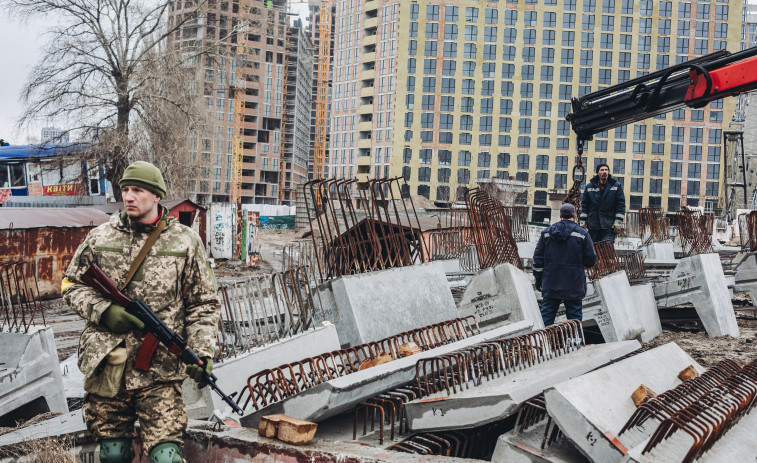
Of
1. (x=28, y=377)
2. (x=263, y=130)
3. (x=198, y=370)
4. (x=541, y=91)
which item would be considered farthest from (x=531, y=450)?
(x=263, y=130)

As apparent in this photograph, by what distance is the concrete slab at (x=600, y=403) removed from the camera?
377cm

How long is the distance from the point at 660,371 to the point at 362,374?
236cm

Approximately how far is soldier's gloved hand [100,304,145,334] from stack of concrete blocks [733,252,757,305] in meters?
12.5

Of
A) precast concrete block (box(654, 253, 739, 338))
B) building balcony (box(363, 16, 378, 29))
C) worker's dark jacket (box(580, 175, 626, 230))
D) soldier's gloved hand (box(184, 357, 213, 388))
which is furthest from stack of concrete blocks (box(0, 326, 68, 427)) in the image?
building balcony (box(363, 16, 378, 29))

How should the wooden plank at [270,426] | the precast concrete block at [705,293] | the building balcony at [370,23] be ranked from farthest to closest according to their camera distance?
1. the building balcony at [370,23]
2. the precast concrete block at [705,293]
3. the wooden plank at [270,426]

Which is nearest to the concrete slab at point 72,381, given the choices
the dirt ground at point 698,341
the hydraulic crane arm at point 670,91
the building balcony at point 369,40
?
the dirt ground at point 698,341

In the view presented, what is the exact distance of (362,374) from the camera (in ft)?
14.9

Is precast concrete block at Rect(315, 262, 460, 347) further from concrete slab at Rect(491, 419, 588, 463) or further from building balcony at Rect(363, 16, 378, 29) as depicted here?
building balcony at Rect(363, 16, 378, 29)

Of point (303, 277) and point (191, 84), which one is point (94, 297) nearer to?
point (303, 277)

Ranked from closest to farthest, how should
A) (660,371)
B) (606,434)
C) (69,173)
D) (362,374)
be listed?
(606,434)
(362,374)
(660,371)
(69,173)

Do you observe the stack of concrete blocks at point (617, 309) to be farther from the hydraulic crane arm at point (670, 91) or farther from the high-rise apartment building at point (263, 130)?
the high-rise apartment building at point (263, 130)

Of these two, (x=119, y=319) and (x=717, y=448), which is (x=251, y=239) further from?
(x=717, y=448)

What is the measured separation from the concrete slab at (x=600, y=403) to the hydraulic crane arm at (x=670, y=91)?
220 inches

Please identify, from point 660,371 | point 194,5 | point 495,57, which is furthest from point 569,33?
point 660,371
